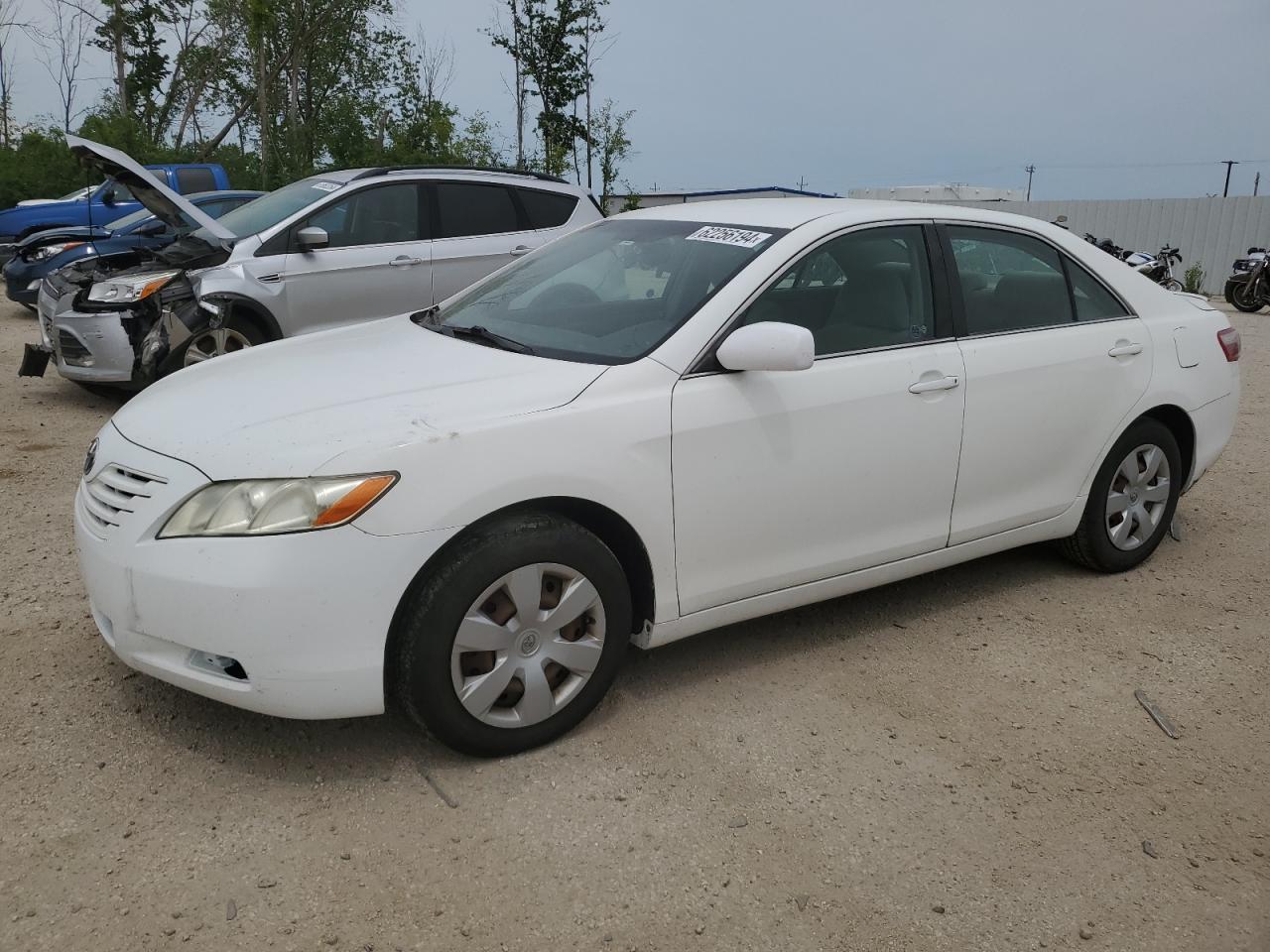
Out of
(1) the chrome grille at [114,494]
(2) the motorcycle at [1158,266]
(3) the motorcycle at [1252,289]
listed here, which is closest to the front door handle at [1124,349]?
(1) the chrome grille at [114,494]

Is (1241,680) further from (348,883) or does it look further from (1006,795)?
(348,883)

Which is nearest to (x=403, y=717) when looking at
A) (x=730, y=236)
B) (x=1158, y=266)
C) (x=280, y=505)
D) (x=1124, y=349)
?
(x=280, y=505)

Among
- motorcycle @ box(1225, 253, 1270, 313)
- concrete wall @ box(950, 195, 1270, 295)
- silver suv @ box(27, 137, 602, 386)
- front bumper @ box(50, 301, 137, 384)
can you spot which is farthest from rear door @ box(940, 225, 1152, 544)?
concrete wall @ box(950, 195, 1270, 295)

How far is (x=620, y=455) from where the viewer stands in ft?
10.4

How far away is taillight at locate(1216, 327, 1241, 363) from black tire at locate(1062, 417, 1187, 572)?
1.63 ft

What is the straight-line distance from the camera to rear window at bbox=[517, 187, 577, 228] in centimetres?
848

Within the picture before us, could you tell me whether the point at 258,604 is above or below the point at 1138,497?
above

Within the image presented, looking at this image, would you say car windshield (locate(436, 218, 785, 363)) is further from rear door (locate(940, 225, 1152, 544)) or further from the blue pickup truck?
the blue pickup truck

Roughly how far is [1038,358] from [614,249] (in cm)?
171

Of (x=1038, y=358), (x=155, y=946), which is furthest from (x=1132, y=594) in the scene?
(x=155, y=946)

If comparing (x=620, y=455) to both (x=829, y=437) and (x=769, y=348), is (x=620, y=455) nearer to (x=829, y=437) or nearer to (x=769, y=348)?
(x=769, y=348)

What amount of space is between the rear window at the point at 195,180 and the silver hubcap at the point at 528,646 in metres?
12.9

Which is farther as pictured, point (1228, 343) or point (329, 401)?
point (1228, 343)

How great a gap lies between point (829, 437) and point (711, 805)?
1293mm
